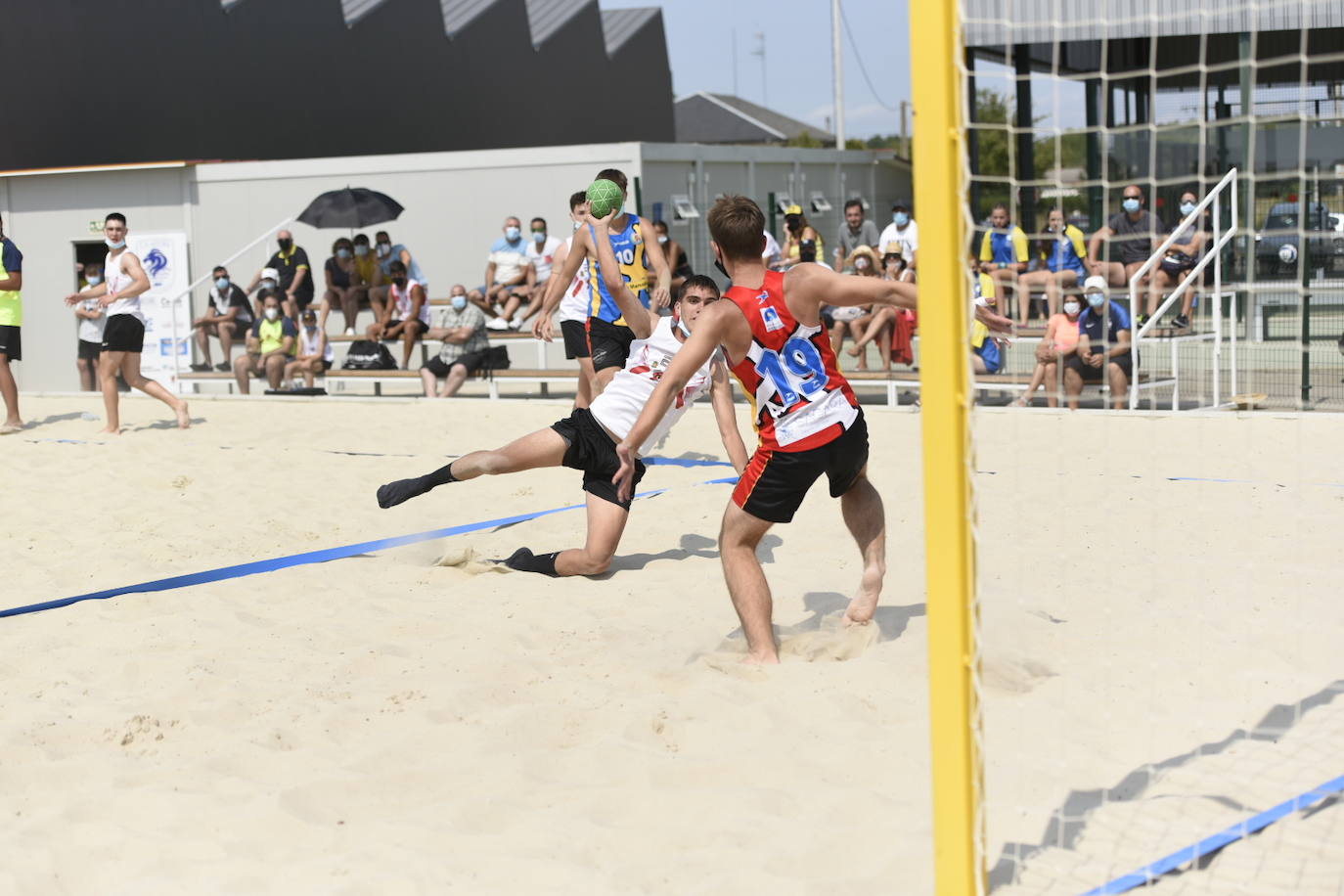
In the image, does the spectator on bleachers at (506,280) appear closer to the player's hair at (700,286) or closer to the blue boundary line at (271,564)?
the blue boundary line at (271,564)

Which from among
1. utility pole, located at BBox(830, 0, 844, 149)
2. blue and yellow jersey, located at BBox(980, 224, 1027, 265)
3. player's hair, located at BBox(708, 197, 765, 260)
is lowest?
player's hair, located at BBox(708, 197, 765, 260)

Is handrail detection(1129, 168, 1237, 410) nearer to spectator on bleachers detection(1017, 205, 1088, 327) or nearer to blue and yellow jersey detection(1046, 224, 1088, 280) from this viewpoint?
blue and yellow jersey detection(1046, 224, 1088, 280)

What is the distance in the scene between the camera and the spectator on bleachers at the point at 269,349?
14617 mm

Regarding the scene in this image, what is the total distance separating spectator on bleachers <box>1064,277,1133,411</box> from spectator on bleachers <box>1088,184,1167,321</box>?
10.3 inches

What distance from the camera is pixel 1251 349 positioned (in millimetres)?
12297

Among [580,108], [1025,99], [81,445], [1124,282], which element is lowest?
[81,445]

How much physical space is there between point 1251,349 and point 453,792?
10.6m

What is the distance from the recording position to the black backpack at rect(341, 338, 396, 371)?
48.9 ft

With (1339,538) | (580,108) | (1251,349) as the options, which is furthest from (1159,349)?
(580,108)

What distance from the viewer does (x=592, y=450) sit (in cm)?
575

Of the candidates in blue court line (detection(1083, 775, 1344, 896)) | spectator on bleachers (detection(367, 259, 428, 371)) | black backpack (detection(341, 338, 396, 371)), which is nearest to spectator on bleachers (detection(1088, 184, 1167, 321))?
blue court line (detection(1083, 775, 1344, 896))

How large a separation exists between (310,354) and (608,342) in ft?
25.0

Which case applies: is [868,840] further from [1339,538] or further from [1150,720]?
[1339,538]

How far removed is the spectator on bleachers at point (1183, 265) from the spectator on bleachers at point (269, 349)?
892 centimetres
